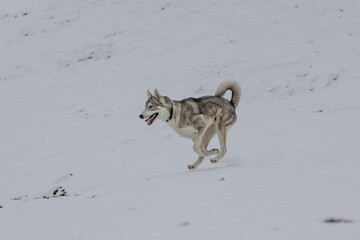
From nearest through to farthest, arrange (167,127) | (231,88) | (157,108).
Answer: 1. (157,108)
2. (231,88)
3. (167,127)

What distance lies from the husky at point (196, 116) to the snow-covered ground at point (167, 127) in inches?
25.0

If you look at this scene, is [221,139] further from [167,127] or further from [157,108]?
[167,127]

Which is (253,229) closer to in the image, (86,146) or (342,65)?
(86,146)

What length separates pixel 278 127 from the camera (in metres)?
12.2

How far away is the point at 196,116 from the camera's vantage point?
A: 329 inches

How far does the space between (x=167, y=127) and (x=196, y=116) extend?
5.85 metres

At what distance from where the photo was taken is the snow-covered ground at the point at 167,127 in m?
4.36

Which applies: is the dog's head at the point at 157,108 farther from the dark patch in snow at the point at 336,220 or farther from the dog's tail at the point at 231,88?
the dark patch in snow at the point at 336,220

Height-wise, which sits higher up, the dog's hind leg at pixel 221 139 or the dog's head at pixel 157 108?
the dog's head at pixel 157 108

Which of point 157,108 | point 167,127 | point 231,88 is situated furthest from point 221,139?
point 167,127

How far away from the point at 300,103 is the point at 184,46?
315 inches

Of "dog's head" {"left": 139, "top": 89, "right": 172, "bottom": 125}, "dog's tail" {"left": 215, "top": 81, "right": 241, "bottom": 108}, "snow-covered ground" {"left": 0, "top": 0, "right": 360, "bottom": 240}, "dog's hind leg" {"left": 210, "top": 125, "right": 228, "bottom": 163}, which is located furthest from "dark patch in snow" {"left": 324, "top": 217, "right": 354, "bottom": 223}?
"dog's tail" {"left": 215, "top": 81, "right": 241, "bottom": 108}

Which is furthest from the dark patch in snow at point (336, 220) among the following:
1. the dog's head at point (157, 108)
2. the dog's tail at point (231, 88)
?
the dog's tail at point (231, 88)

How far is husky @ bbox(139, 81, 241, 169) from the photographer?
8.16 metres
